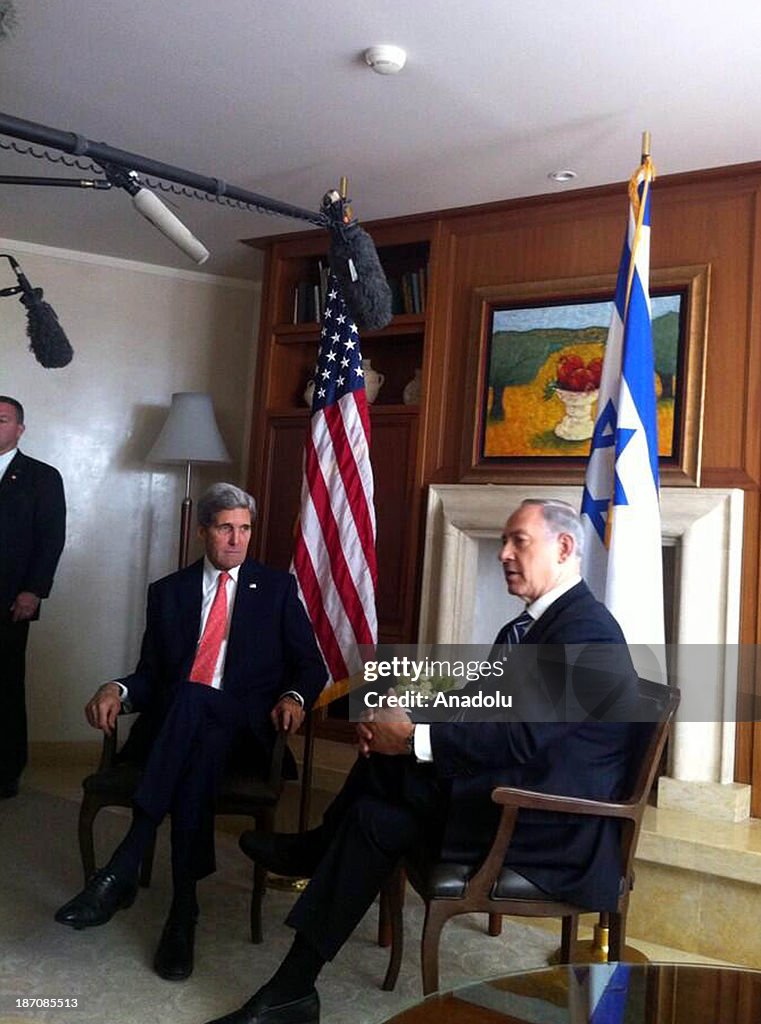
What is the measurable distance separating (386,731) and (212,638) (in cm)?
87

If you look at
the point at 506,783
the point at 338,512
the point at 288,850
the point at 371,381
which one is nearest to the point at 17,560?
the point at 338,512

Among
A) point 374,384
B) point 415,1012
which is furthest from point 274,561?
point 415,1012

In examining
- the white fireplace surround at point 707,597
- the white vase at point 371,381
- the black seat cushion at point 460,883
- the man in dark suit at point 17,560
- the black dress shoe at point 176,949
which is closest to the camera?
the black seat cushion at point 460,883

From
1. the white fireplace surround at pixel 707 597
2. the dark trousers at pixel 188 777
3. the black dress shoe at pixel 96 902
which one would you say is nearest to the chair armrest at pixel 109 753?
the dark trousers at pixel 188 777

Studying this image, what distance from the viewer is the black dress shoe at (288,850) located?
2.66 m

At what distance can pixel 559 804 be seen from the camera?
2.21m

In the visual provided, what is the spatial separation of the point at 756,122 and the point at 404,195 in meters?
1.39

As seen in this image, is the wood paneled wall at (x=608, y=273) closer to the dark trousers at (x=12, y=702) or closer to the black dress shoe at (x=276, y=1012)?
the dark trousers at (x=12, y=702)

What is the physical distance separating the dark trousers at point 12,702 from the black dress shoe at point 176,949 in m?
1.90

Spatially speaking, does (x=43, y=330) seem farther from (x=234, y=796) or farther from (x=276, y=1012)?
(x=276, y=1012)

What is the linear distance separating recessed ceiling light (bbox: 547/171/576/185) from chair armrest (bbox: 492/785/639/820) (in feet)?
7.80

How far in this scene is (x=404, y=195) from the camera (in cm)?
411

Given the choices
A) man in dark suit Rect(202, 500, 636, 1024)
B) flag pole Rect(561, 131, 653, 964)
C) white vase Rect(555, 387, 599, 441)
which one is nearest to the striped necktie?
man in dark suit Rect(202, 500, 636, 1024)

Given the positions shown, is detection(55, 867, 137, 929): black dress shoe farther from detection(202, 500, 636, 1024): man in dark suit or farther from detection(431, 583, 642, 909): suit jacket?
detection(431, 583, 642, 909): suit jacket
